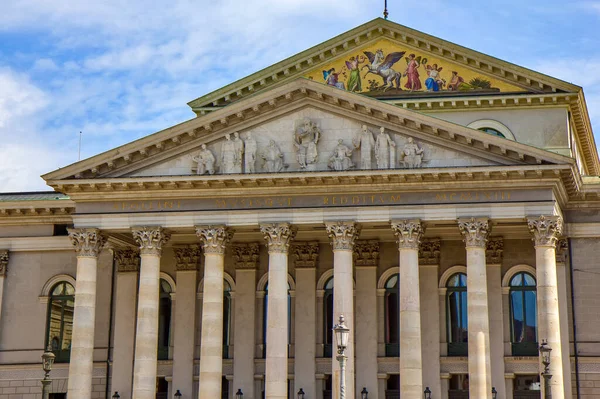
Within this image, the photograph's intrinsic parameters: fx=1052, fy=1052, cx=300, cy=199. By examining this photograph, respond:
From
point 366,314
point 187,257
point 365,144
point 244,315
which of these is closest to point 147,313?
point 244,315

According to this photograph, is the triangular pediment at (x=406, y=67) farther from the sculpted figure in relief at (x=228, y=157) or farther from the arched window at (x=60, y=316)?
the arched window at (x=60, y=316)

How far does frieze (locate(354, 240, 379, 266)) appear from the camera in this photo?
164ft

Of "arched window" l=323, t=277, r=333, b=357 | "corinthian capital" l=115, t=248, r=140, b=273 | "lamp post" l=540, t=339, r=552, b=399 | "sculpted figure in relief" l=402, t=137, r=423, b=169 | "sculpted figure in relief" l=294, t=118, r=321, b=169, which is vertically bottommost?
"lamp post" l=540, t=339, r=552, b=399

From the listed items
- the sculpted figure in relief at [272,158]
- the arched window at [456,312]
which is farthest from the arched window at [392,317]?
the sculpted figure in relief at [272,158]

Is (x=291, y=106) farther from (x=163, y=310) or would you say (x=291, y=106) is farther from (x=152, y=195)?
(x=163, y=310)

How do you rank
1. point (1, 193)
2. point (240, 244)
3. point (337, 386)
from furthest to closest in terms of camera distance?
point (1, 193) → point (240, 244) → point (337, 386)

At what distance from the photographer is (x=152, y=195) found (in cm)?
4662

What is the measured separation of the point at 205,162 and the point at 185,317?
28.4 feet

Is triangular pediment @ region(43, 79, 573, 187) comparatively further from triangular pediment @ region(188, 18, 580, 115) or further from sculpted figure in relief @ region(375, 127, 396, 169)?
triangular pediment @ region(188, 18, 580, 115)

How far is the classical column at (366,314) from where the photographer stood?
48469 mm

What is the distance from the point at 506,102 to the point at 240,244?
15297mm

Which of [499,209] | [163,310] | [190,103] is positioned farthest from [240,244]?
[499,209]

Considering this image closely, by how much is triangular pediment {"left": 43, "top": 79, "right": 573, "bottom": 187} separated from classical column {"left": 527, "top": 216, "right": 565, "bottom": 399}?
323 centimetres

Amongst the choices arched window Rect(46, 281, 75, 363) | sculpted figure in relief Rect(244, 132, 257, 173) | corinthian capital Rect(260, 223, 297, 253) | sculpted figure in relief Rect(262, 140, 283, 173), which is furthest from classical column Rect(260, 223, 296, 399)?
arched window Rect(46, 281, 75, 363)
